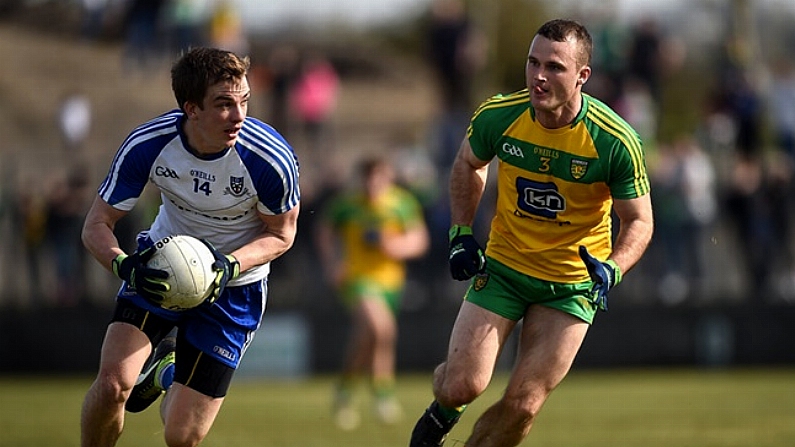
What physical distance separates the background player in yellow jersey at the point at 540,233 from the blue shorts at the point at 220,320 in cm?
113

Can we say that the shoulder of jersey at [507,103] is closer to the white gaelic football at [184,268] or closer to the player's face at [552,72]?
the player's face at [552,72]

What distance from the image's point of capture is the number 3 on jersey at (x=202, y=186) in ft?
24.2

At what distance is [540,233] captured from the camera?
7.70 m

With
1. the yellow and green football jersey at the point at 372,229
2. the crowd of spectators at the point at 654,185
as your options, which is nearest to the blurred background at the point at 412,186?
the crowd of spectators at the point at 654,185

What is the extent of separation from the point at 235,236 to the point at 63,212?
38.4 ft

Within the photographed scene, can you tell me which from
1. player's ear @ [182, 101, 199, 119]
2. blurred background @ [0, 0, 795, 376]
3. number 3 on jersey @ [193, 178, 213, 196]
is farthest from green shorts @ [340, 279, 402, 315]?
player's ear @ [182, 101, 199, 119]

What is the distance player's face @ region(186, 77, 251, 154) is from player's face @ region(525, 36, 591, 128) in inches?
60.1

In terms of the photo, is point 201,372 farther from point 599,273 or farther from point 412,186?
point 412,186

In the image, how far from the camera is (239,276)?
758 centimetres

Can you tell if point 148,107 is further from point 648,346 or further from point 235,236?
point 235,236

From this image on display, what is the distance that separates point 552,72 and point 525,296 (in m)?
1.28

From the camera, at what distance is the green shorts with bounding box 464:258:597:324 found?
760 centimetres

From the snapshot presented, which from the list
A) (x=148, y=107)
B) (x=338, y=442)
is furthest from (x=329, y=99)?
(x=338, y=442)

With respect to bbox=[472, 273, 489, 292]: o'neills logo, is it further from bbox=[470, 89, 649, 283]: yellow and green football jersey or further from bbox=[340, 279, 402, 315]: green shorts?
bbox=[340, 279, 402, 315]: green shorts
